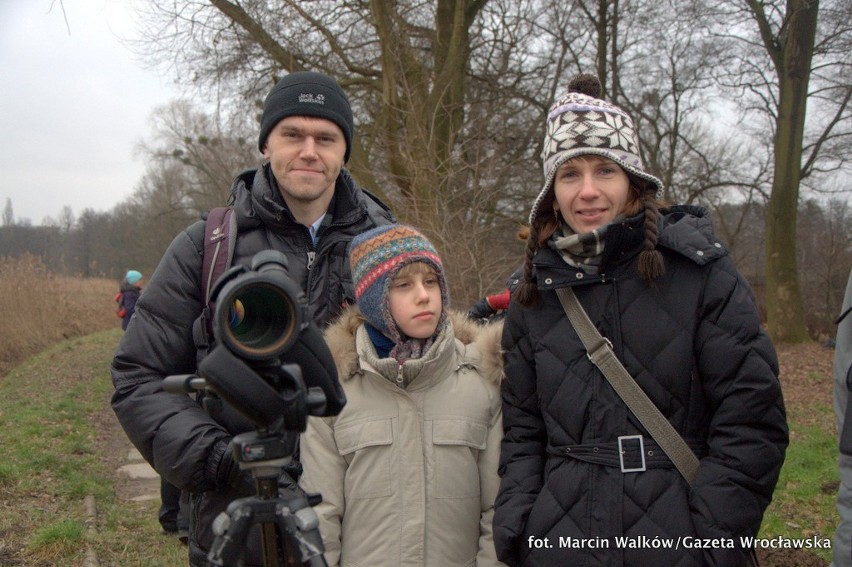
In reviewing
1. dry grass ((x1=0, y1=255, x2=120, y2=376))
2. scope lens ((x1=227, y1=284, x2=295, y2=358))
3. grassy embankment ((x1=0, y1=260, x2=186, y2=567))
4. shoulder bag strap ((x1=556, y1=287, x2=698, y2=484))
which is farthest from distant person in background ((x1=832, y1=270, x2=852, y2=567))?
dry grass ((x1=0, y1=255, x2=120, y2=376))

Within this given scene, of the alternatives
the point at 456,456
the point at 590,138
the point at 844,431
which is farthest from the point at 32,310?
the point at 844,431

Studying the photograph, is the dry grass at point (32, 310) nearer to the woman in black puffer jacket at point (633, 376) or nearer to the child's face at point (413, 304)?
the child's face at point (413, 304)

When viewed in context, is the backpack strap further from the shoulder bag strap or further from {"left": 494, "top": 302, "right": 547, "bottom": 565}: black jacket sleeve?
the shoulder bag strap

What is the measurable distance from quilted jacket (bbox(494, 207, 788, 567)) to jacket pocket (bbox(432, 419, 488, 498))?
130 millimetres

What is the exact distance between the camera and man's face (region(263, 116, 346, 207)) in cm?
255

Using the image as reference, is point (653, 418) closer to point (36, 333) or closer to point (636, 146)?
point (636, 146)

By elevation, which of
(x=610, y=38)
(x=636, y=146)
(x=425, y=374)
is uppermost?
(x=610, y=38)

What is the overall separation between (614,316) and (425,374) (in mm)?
631

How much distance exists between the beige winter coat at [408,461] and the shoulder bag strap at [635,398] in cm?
38

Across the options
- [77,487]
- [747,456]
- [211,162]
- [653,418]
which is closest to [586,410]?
[653,418]

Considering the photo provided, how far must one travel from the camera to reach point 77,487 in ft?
20.2

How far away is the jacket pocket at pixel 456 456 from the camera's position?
2336 mm

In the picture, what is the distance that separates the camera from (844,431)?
204 centimetres

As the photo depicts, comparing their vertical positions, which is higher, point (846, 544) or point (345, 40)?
point (345, 40)
